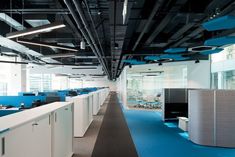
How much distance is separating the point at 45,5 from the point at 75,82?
1177 inches

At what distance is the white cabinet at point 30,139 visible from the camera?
2.05m

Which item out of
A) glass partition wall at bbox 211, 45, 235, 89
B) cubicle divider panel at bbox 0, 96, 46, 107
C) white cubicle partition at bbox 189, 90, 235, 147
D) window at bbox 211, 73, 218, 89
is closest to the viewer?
white cubicle partition at bbox 189, 90, 235, 147

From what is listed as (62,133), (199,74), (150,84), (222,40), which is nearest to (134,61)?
(150,84)

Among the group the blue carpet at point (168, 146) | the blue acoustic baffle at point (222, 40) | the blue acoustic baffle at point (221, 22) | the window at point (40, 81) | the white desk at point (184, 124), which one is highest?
the blue acoustic baffle at point (221, 22)

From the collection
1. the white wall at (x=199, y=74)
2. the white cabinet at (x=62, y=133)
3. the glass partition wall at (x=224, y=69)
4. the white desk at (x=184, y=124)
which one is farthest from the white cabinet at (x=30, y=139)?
the white wall at (x=199, y=74)

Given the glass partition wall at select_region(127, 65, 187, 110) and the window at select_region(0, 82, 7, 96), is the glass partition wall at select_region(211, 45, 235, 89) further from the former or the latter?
the window at select_region(0, 82, 7, 96)

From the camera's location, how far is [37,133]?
2.78 metres

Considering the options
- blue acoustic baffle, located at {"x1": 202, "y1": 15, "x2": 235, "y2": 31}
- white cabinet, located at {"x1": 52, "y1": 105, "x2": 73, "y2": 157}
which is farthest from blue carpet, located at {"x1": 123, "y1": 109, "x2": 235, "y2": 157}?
blue acoustic baffle, located at {"x1": 202, "y1": 15, "x2": 235, "y2": 31}

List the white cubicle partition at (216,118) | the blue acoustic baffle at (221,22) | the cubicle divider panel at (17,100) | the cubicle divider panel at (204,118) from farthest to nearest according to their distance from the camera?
the cubicle divider panel at (17,100) < the cubicle divider panel at (204,118) < the white cubicle partition at (216,118) < the blue acoustic baffle at (221,22)

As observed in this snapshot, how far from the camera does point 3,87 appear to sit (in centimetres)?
1415

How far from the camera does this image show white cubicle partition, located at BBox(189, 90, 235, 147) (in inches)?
244

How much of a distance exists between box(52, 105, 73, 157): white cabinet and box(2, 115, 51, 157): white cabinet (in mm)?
258

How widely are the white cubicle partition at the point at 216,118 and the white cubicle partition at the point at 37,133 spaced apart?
3.82 metres

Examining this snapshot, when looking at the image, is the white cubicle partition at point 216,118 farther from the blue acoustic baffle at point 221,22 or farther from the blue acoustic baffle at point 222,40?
the blue acoustic baffle at point 221,22
